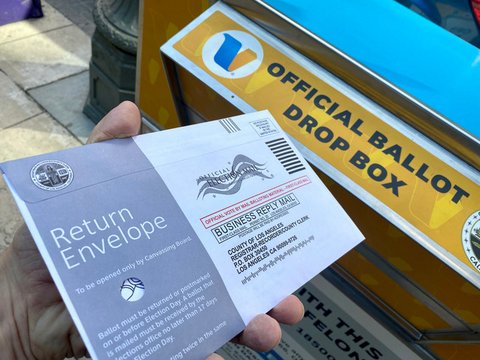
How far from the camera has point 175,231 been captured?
0.84 m

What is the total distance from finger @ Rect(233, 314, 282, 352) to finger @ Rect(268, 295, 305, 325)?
0.20 ft

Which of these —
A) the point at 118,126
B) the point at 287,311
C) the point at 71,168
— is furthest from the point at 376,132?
the point at 71,168

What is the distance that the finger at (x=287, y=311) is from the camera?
975mm

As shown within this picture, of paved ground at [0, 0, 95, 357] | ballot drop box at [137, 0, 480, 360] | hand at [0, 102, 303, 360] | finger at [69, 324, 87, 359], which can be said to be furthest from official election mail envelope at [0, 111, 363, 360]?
paved ground at [0, 0, 95, 357]

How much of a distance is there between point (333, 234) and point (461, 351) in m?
0.51

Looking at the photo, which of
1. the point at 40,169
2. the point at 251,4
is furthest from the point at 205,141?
the point at 251,4

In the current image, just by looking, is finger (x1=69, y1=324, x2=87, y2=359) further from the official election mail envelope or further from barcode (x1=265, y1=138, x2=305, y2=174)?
barcode (x1=265, y1=138, x2=305, y2=174)

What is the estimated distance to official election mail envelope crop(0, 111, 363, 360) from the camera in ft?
2.35

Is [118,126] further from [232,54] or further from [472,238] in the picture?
[472,238]

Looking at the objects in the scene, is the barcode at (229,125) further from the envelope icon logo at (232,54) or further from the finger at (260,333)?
the finger at (260,333)

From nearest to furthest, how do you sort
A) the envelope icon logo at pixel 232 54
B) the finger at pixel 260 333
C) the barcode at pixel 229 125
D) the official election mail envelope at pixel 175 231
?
1. the official election mail envelope at pixel 175 231
2. the finger at pixel 260 333
3. the barcode at pixel 229 125
4. the envelope icon logo at pixel 232 54

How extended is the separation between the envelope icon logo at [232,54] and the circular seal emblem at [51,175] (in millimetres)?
587

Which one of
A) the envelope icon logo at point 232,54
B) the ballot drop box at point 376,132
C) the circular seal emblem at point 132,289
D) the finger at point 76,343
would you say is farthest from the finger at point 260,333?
the envelope icon logo at point 232,54

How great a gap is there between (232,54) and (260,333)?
794 millimetres
